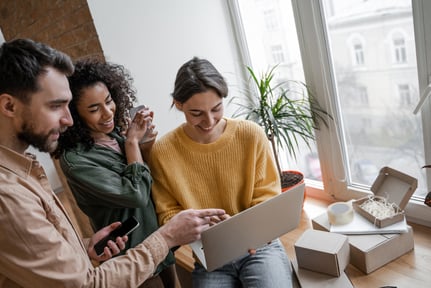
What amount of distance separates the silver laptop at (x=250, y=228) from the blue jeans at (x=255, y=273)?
0.38 ft

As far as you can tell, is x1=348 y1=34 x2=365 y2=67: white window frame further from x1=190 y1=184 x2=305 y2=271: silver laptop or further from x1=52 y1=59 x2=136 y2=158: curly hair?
x1=52 y1=59 x2=136 y2=158: curly hair

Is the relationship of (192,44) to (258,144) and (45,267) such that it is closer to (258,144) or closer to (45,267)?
(258,144)

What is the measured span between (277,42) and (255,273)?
1.41 m

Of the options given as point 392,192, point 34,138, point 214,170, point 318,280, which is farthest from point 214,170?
point 392,192

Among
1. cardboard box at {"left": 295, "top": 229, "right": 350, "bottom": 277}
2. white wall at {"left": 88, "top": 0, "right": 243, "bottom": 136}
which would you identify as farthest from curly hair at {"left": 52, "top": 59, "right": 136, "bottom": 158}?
cardboard box at {"left": 295, "top": 229, "right": 350, "bottom": 277}

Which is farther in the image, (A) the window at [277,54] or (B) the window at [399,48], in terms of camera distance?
(A) the window at [277,54]

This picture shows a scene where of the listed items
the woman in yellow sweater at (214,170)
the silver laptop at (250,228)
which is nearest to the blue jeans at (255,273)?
the woman in yellow sweater at (214,170)

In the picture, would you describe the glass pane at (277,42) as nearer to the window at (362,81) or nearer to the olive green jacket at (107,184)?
the window at (362,81)

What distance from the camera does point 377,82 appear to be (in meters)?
1.67

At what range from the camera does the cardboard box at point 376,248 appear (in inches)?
54.1

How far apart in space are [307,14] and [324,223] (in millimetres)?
1046

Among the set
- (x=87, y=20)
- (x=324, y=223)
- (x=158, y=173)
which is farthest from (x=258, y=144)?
(x=87, y=20)

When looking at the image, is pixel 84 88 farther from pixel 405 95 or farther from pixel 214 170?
pixel 405 95

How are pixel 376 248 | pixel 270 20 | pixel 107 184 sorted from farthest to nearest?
1. pixel 270 20
2. pixel 376 248
3. pixel 107 184
